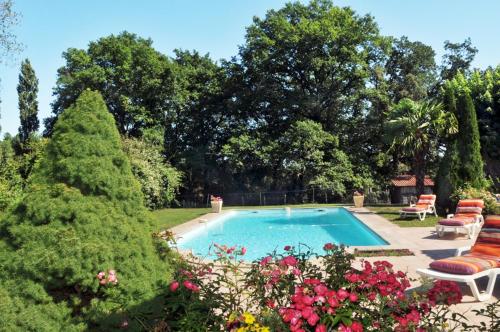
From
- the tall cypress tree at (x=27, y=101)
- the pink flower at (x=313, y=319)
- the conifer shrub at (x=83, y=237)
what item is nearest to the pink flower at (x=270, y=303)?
the pink flower at (x=313, y=319)

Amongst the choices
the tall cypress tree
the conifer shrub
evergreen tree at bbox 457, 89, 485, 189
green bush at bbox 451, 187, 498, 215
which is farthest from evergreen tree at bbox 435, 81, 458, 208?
the tall cypress tree

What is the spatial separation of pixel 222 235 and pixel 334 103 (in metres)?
18.0

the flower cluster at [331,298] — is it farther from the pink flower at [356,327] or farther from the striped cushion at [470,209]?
the striped cushion at [470,209]

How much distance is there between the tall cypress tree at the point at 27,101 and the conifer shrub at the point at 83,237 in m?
33.1

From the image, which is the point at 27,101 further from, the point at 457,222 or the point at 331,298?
the point at 331,298

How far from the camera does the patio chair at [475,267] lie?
5488mm

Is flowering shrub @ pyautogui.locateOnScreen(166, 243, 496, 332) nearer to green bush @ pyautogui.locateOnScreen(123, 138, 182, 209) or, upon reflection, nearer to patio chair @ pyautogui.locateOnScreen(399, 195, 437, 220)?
patio chair @ pyautogui.locateOnScreen(399, 195, 437, 220)

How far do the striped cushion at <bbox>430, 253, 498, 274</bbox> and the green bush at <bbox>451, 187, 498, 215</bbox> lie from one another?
8500 mm

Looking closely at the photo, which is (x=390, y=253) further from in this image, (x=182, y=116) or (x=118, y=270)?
(x=182, y=116)

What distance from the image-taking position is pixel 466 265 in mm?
5625

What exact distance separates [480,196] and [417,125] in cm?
529

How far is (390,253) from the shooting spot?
8.68 m

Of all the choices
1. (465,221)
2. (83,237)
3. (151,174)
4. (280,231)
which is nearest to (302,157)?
(151,174)

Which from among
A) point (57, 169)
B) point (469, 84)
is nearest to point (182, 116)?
point (469, 84)
